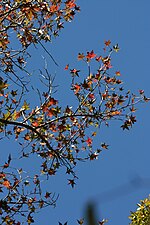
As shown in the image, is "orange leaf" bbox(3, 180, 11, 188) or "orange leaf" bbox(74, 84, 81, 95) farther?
"orange leaf" bbox(74, 84, 81, 95)

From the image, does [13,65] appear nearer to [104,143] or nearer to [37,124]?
[37,124]

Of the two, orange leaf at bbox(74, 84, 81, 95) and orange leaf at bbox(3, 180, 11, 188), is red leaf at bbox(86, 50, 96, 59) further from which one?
orange leaf at bbox(3, 180, 11, 188)

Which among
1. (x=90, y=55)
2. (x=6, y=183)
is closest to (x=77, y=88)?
(x=90, y=55)

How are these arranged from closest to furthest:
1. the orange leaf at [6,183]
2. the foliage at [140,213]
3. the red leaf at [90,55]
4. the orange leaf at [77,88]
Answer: the orange leaf at [6,183]
the orange leaf at [77,88]
the red leaf at [90,55]
the foliage at [140,213]

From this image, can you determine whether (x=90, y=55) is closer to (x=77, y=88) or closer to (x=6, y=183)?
(x=77, y=88)

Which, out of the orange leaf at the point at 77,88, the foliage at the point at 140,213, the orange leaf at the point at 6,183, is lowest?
the orange leaf at the point at 6,183

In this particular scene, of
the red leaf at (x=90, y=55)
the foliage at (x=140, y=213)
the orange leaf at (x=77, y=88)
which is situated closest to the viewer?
the orange leaf at (x=77, y=88)

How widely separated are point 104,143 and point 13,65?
7.58 ft

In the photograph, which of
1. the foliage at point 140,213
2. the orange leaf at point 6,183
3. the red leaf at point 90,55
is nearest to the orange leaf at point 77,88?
the red leaf at point 90,55

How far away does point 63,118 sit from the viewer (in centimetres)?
584

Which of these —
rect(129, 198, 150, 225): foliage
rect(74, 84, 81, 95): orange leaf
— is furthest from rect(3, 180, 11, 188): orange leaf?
rect(129, 198, 150, 225): foliage

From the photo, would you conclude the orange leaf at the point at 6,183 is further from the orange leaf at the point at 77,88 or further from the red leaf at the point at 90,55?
the red leaf at the point at 90,55

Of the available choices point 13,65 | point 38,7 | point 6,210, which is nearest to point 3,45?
point 13,65

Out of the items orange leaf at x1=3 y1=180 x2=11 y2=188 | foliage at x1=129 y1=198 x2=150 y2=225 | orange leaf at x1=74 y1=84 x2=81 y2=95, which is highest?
foliage at x1=129 y1=198 x2=150 y2=225
